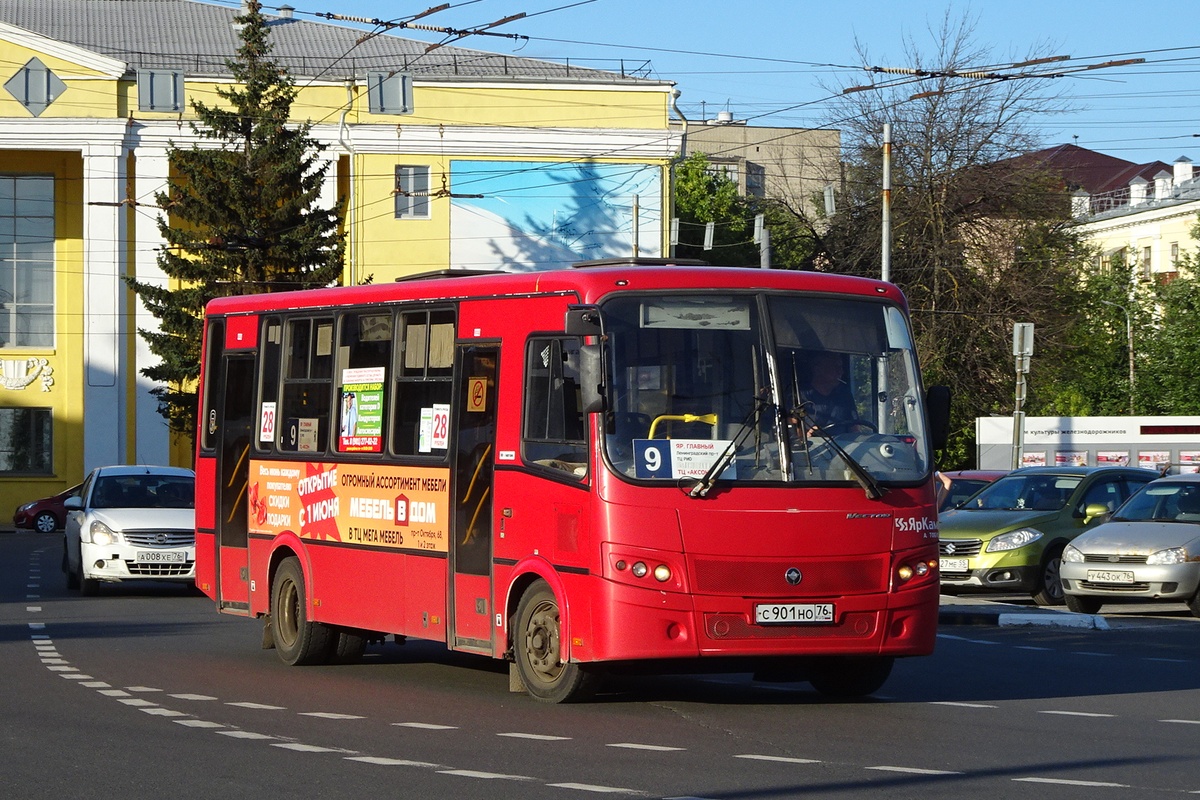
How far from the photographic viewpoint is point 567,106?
193 ft

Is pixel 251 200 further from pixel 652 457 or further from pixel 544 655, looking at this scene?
pixel 652 457

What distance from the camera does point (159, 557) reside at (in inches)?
922

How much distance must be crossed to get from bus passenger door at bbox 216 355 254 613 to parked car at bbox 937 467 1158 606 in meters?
9.49

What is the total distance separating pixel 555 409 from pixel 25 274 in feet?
164

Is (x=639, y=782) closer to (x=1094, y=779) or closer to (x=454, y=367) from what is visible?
(x=1094, y=779)

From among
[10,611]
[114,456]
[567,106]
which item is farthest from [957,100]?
[10,611]

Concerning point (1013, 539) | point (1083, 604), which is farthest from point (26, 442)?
point (1083, 604)

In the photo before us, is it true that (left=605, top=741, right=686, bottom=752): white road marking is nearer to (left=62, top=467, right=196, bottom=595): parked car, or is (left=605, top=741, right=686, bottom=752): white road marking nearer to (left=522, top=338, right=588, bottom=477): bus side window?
(left=522, top=338, right=588, bottom=477): bus side window

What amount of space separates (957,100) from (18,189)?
28.2m

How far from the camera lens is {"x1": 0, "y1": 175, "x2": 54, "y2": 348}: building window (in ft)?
194

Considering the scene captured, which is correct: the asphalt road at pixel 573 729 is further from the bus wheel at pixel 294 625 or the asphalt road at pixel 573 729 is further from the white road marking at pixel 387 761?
the bus wheel at pixel 294 625

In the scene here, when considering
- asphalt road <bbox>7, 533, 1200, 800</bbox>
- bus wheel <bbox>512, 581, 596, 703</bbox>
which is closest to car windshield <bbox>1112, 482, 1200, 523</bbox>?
asphalt road <bbox>7, 533, 1200, 800</bbox>

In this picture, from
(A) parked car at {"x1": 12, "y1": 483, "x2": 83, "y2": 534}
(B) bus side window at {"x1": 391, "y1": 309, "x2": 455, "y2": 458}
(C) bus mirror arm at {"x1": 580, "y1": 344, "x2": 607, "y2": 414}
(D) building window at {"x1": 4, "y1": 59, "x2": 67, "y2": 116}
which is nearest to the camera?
(C) bus mirror arm at {"x1": 580, "y1": 344, "x2": 607, "y2": 414}

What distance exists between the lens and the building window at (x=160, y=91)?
55188 mm
